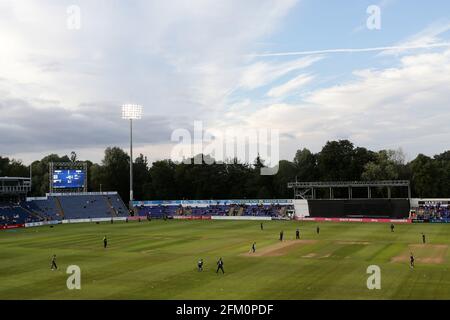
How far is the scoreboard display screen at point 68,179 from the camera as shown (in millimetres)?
103062

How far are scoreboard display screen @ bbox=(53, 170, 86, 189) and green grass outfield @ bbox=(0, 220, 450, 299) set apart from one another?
124ft

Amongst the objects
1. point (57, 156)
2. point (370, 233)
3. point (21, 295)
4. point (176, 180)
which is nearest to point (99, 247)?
point (21, 295)

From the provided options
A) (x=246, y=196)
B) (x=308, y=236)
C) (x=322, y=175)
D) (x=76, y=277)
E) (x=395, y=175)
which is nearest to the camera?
(x=76, y=277)

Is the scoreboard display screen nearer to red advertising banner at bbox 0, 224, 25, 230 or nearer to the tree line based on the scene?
red advertising banner at bbox 0, 224, 25, 230

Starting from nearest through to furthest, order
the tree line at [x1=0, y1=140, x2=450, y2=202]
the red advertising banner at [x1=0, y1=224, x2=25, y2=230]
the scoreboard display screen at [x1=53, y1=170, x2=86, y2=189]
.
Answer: the red advertising banner at [x1=0, y1=224, x2=25, y2=230] → the scoreboard display screen at [x1=53, y1=170, x2=86, y2=189] → the tree line at [x1=0, y1=140, x2=450, y2=202]

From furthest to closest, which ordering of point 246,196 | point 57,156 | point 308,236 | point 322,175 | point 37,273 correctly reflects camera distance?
point 57,156 < point 246,196 < point 322,175 < point 308,236 < point 37,273

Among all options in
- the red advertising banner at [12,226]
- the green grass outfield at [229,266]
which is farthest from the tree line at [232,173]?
the green grass outfield at [229,266]

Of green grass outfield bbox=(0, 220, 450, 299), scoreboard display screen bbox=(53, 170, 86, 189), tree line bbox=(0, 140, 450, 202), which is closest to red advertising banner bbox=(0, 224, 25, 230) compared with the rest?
scoreboard display screen bbox=(53, 170, 86, 189)

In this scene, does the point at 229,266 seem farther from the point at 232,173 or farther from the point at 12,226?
the point at 232,173

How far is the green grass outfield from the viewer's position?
29328 mm

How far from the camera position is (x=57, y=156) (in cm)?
16438

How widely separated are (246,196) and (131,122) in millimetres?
45071
